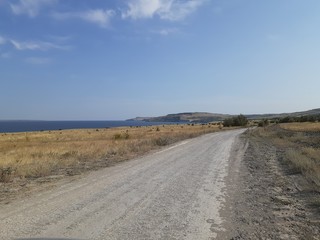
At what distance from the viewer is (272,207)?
363 inches

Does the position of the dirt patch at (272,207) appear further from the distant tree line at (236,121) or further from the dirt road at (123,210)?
the distant tree line at (236,121)

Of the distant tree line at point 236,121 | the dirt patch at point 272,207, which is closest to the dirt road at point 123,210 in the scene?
the dirt patch at point 272,207

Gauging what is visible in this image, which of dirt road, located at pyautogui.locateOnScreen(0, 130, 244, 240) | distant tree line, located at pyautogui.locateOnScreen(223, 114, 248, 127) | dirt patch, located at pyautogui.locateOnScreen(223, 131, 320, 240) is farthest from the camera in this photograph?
distant tree line, located at pyautogui.locateOnScreen(223, 114, 248, 127)

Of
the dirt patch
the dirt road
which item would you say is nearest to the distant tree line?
the dirt patch

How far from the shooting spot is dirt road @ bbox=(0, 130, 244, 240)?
6762mm

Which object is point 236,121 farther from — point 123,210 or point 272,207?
point 123,210

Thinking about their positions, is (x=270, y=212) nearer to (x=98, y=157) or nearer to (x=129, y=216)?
(x=129, y=216)

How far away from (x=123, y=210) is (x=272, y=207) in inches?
140

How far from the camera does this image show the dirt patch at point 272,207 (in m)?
7.09

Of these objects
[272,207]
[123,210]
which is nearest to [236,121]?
[272,207]

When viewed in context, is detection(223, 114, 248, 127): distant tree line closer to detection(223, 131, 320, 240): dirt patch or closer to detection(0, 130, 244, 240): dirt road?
detection(223, 131, 320, 240): dirt patch

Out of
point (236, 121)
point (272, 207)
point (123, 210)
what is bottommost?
point (272, 207)

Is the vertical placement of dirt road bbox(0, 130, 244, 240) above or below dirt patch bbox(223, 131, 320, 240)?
above

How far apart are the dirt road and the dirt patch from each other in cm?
38
